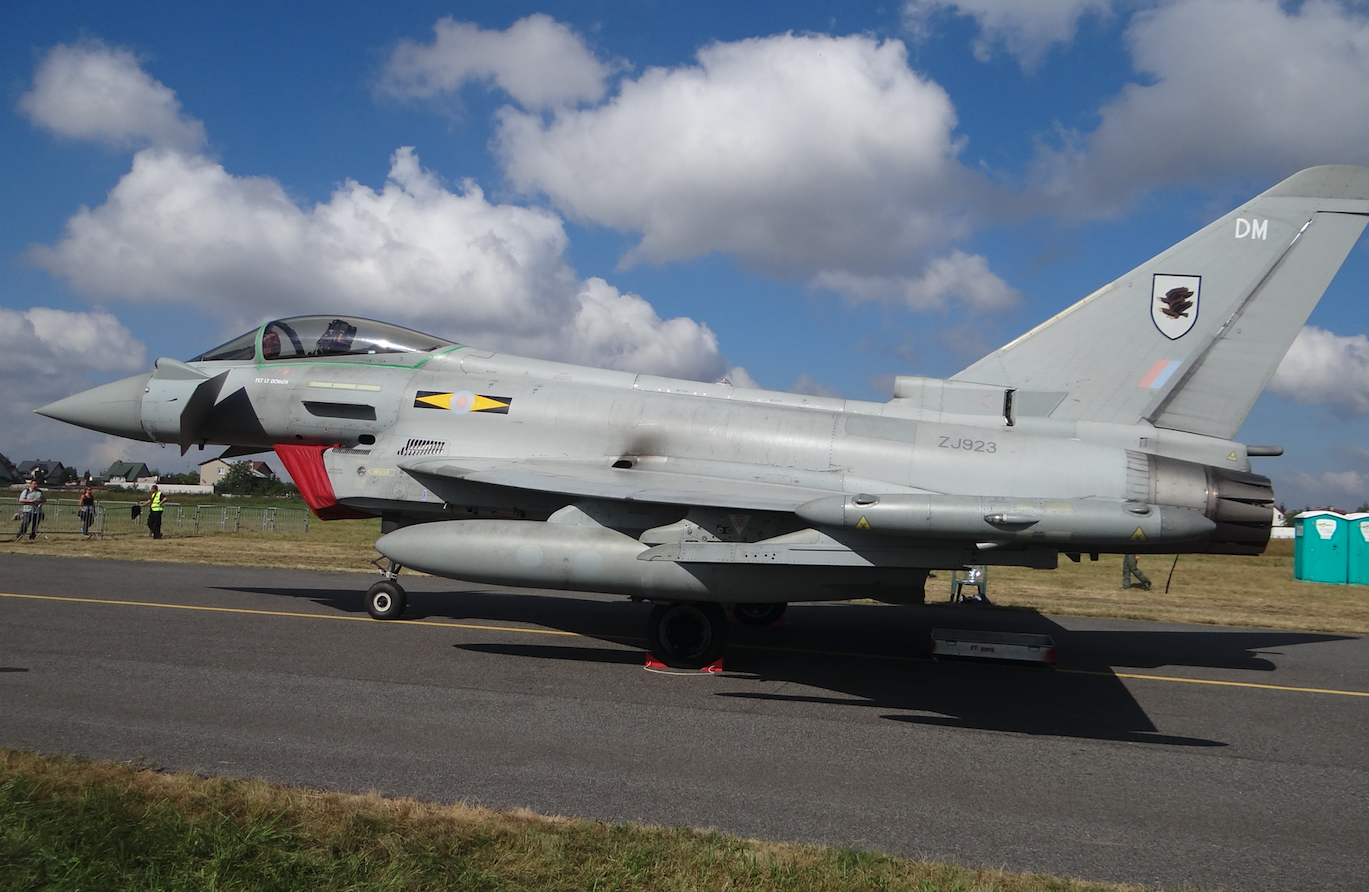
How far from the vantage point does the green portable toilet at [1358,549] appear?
72.2 ft

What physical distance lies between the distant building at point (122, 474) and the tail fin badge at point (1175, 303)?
127741 millimetres

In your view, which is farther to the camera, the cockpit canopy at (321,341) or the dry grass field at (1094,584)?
the dry grass field at (1094,584)

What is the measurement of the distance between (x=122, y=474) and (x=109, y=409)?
125604 millimetres

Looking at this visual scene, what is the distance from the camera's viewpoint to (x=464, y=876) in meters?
A: 3.45

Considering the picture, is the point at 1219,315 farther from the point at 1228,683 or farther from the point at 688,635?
the point at 688,635

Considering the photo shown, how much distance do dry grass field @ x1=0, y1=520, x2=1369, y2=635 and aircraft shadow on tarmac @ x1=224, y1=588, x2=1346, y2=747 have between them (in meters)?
1.74

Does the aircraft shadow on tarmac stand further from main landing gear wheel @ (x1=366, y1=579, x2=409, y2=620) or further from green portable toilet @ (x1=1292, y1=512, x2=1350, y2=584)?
green portable toilet @ (x1=1292, y1=512, x2=1350, y2=584)

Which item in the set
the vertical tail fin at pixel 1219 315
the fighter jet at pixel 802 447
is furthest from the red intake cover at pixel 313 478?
the vertical tail fin at pixel 1219 315

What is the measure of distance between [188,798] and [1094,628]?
37.6 ft

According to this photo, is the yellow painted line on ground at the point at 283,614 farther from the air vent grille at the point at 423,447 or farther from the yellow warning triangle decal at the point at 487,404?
the yellow warning triangle decal at the point at 487,404

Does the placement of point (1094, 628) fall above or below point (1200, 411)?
below

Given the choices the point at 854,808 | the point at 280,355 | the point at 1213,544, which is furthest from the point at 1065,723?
the point at 280,355

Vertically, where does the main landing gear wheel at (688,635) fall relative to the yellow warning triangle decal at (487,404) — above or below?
below

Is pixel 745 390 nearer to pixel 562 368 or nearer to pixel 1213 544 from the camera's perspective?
pixel 562 368
